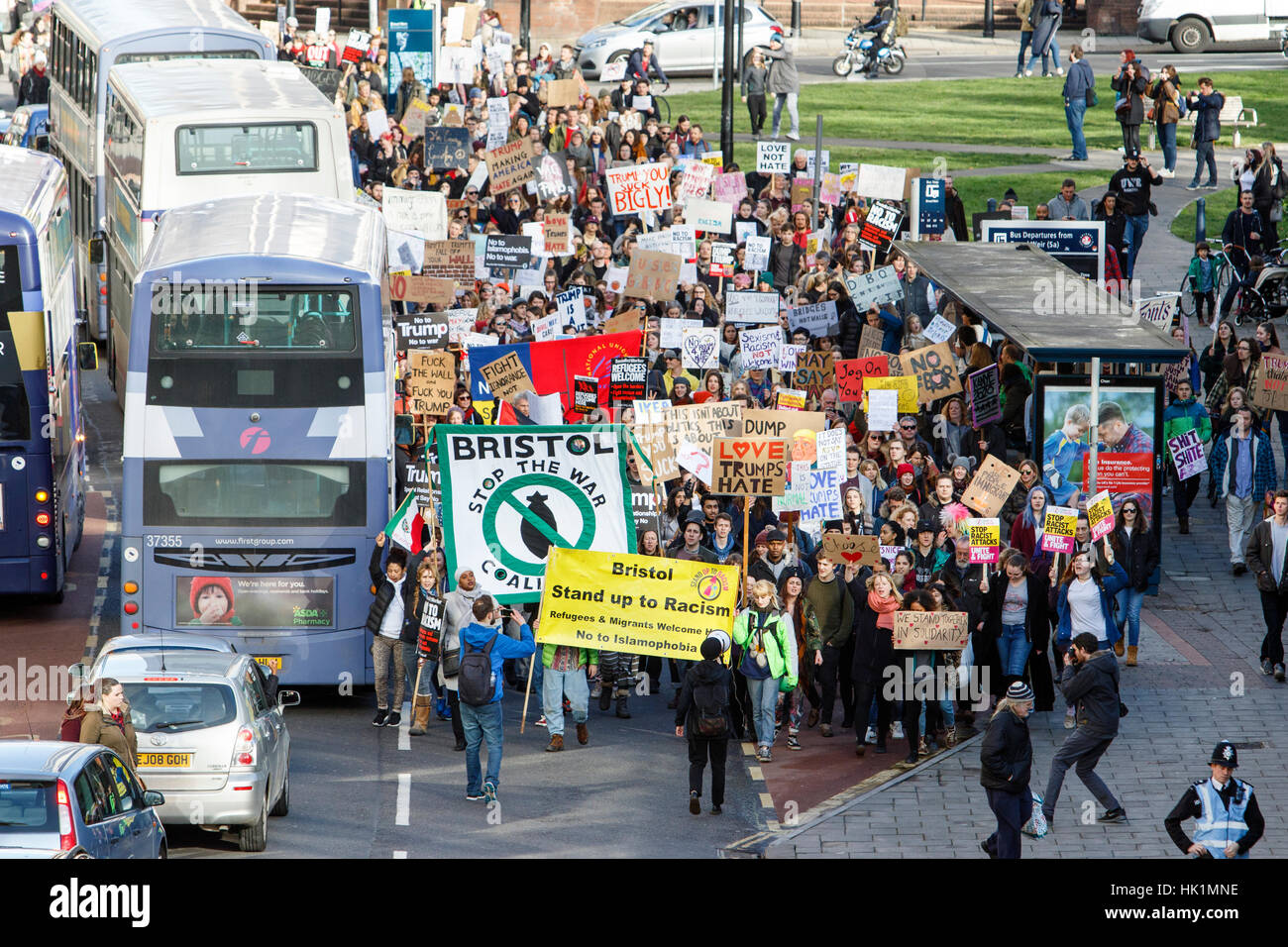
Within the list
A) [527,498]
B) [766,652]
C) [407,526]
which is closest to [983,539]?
[766,652]

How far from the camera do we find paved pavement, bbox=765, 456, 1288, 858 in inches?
576

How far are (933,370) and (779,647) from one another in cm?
653

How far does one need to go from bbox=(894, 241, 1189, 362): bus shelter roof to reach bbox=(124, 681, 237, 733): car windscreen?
9860mm

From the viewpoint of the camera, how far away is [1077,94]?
41.7 m

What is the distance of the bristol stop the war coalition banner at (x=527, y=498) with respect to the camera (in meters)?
18.1

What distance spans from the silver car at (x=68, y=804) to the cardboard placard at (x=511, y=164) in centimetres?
1992

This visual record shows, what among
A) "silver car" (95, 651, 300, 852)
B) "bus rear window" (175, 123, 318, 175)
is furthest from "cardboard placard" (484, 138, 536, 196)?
"silver car" (95, 651, 300, 852)

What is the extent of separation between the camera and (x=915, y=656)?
55.8 ft

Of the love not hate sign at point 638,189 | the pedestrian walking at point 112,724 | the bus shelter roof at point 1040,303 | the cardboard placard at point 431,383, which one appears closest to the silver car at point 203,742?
the pedestrian walking at point 112,724

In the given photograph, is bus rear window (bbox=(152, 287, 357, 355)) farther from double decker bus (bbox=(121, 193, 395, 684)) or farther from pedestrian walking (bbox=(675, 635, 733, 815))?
pedestrian walking (bbox=(675, 635, 733, 815))

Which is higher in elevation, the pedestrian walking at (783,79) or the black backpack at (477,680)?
the pedestrian walking at (783,79)

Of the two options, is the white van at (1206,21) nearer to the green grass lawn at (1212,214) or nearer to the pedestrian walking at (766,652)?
the green grass lawn at (1212,214)

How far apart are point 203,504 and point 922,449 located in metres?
7.52

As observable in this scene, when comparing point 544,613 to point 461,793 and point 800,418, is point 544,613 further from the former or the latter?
point 800,418
